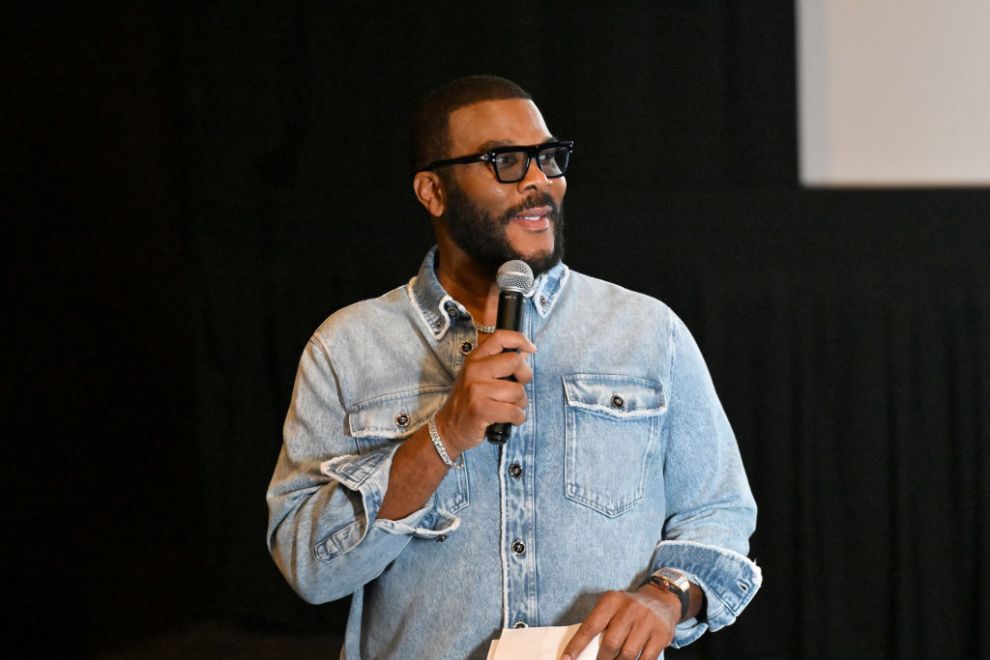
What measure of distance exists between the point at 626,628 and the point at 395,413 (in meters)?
0.44

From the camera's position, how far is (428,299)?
1.60m

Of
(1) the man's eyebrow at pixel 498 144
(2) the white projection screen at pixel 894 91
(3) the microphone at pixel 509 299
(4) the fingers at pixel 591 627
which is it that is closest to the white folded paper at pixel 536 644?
(4) the fingers at pixel 591 627

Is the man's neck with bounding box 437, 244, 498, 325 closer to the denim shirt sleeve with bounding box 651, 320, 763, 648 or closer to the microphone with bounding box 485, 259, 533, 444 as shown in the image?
the microphone with bounding box 485, 259, 533, 444

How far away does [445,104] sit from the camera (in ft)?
5.40

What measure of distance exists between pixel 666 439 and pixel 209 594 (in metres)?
2.32

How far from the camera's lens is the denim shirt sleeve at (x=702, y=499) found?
4.74 ft

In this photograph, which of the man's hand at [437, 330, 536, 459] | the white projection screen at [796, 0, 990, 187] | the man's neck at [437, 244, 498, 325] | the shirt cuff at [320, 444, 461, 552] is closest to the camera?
the man's hand at [437, 330, 536, 459]

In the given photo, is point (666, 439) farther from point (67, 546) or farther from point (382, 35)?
point (67, 546)

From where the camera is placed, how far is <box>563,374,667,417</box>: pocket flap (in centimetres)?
150

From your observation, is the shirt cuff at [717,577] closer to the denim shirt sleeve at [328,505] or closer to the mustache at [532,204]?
the denim shirt sleeve at [328,505]

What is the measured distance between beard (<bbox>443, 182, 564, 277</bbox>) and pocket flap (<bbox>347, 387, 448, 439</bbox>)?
209 mm

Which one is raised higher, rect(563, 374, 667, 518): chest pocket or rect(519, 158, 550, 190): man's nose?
rect(519, 158, 550, 190): man's nose

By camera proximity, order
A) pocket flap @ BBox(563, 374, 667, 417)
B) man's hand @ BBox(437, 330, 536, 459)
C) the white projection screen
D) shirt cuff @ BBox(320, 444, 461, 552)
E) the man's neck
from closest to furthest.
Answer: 1. man's hand @ BBox(437, 330, 536, 459)
2. shirt cuff @ BBox(320, 444, 461, 552)
3. pocket flap @ BBox(563, 374, 667, 417)
4. the man's neck
5. the white projection screen

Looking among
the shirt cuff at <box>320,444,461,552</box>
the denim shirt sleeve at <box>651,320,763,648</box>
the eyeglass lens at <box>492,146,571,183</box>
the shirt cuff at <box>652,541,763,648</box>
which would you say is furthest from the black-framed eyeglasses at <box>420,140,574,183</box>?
the shirt cuff at <box>652,541,763,648</box>
